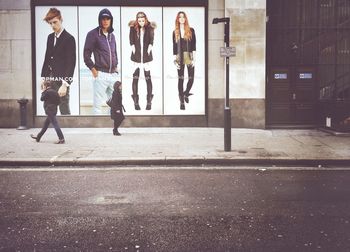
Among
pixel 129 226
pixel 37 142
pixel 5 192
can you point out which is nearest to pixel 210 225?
pixel 129 226

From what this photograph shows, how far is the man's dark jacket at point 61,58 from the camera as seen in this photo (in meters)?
17.7

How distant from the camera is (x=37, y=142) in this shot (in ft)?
45.4

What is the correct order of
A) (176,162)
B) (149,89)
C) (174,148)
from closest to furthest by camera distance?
(176,162), (174,148), (149,89)

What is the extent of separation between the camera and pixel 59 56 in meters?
17.7

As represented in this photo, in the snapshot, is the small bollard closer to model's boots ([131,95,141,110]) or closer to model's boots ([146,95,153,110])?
model's boots ([131,95,141,110])

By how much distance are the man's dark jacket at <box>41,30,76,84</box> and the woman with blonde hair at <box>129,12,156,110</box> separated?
2.28 metres

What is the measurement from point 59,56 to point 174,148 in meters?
7.36

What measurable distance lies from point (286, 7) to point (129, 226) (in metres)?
14.1

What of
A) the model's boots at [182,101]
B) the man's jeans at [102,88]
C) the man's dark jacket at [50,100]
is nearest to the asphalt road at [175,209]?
the man's dark jacket at [50,100]

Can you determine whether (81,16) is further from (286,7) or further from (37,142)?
(286,7)

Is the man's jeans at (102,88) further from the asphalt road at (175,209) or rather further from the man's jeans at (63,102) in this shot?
the asphalt road at (175,209)

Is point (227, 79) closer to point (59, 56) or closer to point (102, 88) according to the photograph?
point (102, 88)

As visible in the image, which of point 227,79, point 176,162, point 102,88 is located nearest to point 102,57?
point 102,88

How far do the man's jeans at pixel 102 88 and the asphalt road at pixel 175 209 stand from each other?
7.72 metres
